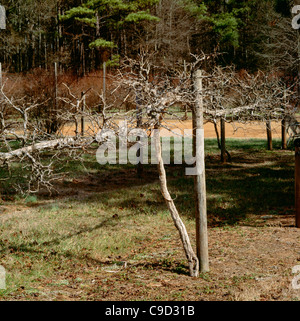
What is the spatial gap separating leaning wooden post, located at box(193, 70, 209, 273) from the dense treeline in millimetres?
29062

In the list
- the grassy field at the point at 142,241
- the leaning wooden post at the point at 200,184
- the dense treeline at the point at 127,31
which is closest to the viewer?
the grassy field at the point at 142,241

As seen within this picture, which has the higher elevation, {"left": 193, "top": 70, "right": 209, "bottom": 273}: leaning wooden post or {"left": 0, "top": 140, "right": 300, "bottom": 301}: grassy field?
{"left": 193, "top": 70, "right": 209, "bottom": 273}: leaning wooden post

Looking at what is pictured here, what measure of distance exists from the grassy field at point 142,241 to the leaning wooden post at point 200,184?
0.27 m

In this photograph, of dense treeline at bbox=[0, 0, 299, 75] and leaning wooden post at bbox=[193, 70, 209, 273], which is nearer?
leaning wooden post at bbox=[193, 70, 209, 273]

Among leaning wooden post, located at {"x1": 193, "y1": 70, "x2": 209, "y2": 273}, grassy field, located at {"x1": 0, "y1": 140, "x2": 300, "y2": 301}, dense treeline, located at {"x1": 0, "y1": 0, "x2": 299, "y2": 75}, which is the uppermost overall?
dense treeline, located at {"x1": 0, "y1": 0, "x2": 299, "y2": 75}

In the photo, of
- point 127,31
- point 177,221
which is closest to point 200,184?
point 177,221

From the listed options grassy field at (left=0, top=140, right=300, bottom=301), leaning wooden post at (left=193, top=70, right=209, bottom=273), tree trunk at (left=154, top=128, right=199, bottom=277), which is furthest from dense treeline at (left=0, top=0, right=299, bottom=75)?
tree trunk at (left=154, top=128, right=199, bottom=277)

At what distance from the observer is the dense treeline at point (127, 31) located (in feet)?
115

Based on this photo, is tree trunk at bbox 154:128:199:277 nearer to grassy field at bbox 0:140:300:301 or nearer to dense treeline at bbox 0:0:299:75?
grassy field at bbox 0:140:300:301

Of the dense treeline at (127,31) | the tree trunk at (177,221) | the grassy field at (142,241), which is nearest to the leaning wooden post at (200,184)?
the tree trunk at (177,221)

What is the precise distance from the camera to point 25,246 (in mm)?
6660

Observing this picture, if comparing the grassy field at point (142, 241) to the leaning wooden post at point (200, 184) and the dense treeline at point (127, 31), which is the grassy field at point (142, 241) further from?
the dense treeline at point (127, 31)

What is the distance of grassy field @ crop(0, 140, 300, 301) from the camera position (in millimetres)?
5035
